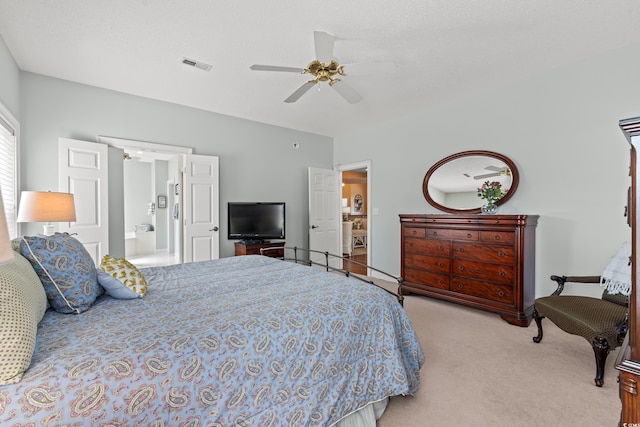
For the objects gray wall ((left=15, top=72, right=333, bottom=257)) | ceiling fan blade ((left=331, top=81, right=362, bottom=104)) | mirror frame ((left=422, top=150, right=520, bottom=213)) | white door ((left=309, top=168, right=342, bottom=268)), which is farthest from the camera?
white door ((left=309, top=168, right=342, bottom=268))

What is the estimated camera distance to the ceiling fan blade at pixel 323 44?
2074 millimetres

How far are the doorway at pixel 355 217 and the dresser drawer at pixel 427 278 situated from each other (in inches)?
50.6

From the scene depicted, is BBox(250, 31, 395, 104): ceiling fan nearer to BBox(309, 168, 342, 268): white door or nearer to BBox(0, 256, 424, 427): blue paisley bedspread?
BBox(0, 256, 424, 427): blue paisley bedspread

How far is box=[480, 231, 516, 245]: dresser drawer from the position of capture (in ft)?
10.0

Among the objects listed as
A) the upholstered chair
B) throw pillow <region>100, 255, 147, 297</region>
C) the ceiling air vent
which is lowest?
the upholstered chair

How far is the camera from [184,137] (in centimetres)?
427

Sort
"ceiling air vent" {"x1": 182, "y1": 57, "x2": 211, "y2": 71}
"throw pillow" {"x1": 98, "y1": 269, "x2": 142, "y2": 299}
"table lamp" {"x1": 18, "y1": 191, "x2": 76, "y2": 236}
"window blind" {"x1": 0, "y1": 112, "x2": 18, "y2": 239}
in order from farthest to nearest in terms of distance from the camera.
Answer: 1. "ceiling air vent" {"x1": 182, "y1": 57, "x2": 211, "y2": 71}
2. "window blind" {"x1": 0, "y1": 112, "x2": 18, "y2": 239}
3. "table lamp" {"x1": 18, "y1": 191, "x2": 76, "y2": 236}
4. "throw pillow" {"x1": 98, "y1": 269, "x2": 142, "y2": 299}

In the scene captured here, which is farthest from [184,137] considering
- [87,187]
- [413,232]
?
[413,232]

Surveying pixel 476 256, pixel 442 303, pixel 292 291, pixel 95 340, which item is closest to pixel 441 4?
pixel 292 291

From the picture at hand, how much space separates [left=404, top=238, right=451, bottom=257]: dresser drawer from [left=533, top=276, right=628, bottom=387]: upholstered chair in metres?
1.14

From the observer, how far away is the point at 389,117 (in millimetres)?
4734

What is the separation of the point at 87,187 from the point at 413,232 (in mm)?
4145

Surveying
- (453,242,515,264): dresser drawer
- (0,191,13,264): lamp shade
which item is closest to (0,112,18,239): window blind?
(0,191,13,264): lamp shade

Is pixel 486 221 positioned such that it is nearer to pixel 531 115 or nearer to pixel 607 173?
pixel 607 173
